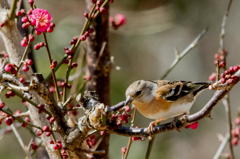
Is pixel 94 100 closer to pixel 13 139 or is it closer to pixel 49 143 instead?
pixel 49 143

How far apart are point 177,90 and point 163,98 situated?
0.13 meters

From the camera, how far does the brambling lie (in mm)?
3170

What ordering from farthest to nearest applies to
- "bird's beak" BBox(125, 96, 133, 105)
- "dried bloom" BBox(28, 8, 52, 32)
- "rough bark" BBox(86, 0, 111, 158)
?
"rough bark" BBox(86, 0, 111, 158) → "bird's beak" BBox(125, 96, 133, 105) → "dried bloom" BBox(28, 8, 52, 32)

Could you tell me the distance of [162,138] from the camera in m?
8.16

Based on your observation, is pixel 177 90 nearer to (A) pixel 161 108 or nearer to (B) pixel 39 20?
(A) pixel 161 108

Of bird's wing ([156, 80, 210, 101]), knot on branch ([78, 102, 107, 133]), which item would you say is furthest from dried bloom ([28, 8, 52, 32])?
bird's wing ([156, 80, 210, 101])

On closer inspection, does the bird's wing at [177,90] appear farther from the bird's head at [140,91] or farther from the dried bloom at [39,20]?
the dried bloom at [39,20]

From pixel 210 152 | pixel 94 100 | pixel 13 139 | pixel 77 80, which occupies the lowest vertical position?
pixel 210 152

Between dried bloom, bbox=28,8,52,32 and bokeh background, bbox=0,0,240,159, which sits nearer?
dried bloom, bbox=28,8,52,32

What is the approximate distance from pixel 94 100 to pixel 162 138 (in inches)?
242

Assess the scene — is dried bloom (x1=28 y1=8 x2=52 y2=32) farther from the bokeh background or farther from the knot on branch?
the bokeh background

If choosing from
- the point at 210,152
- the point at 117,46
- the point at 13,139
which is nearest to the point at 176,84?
the point at 13,139

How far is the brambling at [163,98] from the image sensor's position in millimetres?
3170


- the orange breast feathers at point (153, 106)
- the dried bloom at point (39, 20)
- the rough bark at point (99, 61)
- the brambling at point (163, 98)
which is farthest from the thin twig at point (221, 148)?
the dried bloom at point (39, 20)
